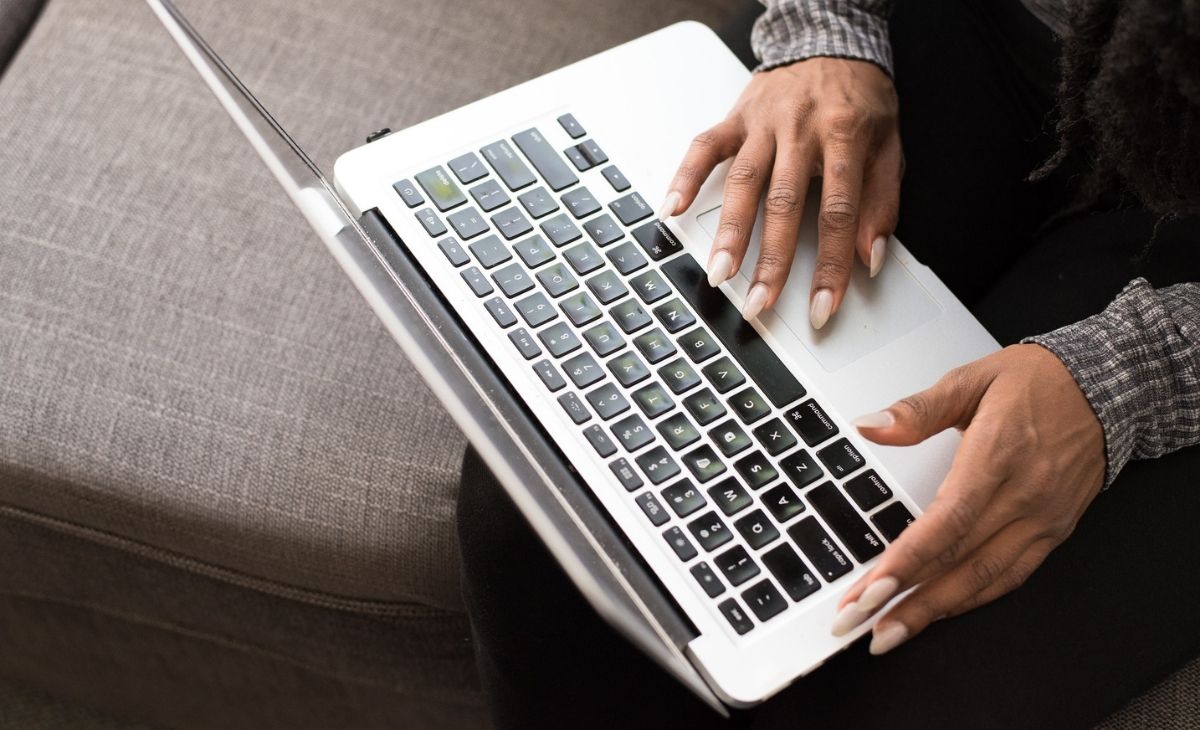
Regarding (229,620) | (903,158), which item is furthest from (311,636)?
(903,158)

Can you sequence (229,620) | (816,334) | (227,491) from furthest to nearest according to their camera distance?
(229,620)
(227,491)
(816,334)

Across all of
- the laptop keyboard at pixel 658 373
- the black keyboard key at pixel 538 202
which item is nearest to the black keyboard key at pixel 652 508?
the laptop keyboard at pixel 658 373

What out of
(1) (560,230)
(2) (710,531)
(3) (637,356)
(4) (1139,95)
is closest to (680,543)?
(2) (710,531)

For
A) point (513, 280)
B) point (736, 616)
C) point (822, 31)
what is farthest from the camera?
point (822, 31)

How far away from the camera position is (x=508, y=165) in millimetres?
714

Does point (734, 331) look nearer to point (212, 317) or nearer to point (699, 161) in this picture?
point (699, 161)

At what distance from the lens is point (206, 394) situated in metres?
0.83

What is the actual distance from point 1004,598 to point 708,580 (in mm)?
184

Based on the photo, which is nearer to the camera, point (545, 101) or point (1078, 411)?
point (1078, 411)

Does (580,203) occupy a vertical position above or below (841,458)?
above

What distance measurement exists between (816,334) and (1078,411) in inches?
6.1

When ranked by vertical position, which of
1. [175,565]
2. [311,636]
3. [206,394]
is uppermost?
[206,394]

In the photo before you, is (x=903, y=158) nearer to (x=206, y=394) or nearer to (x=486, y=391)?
(x=486, y=391)

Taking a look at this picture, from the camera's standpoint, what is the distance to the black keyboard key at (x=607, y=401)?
0.62 metres
